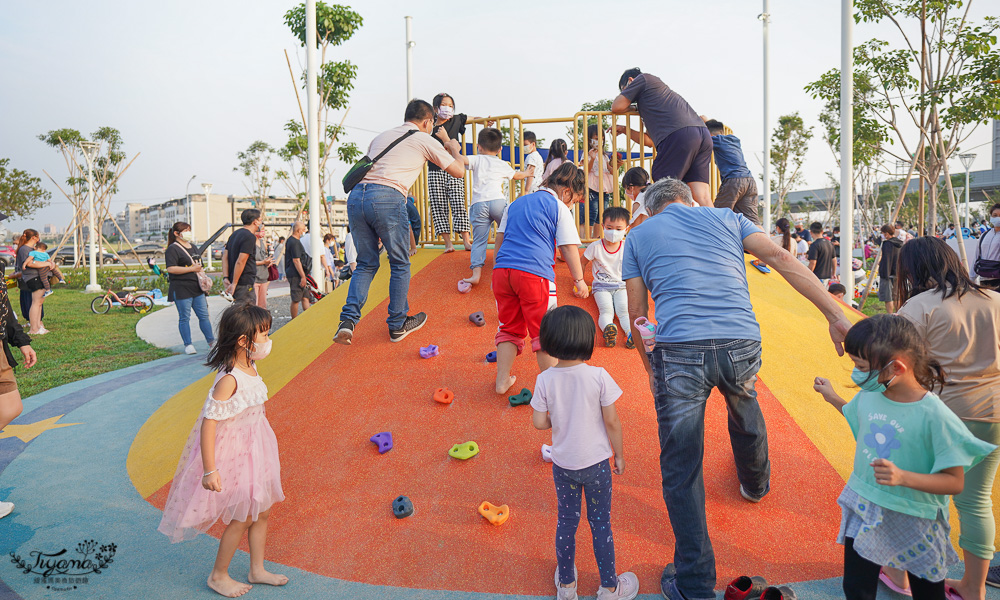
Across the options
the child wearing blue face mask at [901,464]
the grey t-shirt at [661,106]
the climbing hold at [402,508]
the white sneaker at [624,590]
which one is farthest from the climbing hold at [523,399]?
the grey t-shirt at [661,106]

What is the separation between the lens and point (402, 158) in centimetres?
514

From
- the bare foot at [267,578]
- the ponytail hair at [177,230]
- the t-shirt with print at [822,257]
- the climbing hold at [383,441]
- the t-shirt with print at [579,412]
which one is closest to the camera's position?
the t-shirt with print at [579,412]

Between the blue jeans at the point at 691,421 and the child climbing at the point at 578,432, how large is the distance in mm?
277

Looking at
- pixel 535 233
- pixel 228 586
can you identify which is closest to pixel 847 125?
pixel 535 233

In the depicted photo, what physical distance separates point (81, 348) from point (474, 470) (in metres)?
10.6

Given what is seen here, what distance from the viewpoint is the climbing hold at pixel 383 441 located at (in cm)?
404

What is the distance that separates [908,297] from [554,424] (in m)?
2.05

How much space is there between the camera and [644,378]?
4.53 m

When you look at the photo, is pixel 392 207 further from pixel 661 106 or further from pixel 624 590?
pixel 624 590

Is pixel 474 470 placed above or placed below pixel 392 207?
below

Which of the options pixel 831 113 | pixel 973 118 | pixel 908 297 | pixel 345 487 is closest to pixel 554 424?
pixel 345 487

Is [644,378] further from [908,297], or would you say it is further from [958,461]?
[958,461]

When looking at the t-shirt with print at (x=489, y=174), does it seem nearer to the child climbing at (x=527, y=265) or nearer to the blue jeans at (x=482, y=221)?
the blue jeans at (x=482, y=221)

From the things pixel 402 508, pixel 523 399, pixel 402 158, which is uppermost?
pixel 402 158
